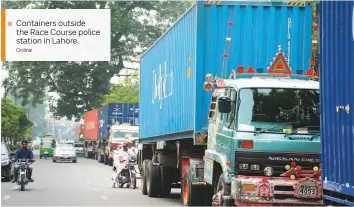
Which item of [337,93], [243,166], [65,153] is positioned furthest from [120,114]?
[337,93]

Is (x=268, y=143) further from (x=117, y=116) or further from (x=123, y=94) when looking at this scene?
(x=123, y=94)

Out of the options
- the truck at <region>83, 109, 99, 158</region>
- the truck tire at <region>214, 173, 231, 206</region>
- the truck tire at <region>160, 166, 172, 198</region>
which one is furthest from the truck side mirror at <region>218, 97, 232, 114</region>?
the truck at <region>83, 109, 99, 158</region>

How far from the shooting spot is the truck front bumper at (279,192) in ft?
36.6

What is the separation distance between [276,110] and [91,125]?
168ft

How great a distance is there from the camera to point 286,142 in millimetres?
11406

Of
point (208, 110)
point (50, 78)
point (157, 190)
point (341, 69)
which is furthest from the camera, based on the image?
point (50, 78)

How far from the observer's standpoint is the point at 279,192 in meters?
11.2

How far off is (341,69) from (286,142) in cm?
332

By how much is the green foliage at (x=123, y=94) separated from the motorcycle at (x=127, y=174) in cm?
4408

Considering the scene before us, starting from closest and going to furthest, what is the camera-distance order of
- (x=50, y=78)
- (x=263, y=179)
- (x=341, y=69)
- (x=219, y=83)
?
1. (x=341, y=69)
2. (x=263, y=179)
3. (x=219, y=83)
4. (x=50, y=78)

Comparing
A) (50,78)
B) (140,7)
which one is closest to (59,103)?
(50,78)

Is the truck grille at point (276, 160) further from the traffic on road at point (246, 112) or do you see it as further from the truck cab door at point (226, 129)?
the truck cab door at point (226, 129)

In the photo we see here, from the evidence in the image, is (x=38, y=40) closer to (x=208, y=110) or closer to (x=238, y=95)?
(x=208, y=110)

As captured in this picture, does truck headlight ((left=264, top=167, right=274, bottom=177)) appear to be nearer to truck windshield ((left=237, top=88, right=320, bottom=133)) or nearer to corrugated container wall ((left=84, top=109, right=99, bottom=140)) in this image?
truck windshield ((left=237, top=88, right=320, bottom=133))
